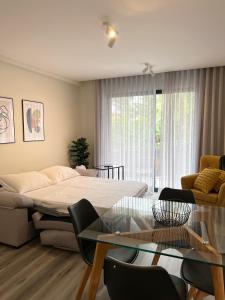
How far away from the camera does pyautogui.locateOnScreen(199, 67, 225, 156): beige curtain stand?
435cm

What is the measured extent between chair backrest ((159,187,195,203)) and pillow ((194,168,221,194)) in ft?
4.14

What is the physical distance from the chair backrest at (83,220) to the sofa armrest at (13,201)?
3.58 feet

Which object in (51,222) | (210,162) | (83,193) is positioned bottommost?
(51,222)

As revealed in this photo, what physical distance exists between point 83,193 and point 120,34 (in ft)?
6.92

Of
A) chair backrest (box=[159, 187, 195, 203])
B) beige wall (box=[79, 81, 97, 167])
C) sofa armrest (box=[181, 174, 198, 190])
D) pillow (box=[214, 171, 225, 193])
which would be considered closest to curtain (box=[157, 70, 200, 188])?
sofa armrest (box=[181, 174, 198, 190])

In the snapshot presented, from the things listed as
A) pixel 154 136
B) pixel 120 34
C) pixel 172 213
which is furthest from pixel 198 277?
pixel 154 136

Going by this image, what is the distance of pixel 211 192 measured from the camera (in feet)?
11.7

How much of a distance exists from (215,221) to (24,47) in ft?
10.2

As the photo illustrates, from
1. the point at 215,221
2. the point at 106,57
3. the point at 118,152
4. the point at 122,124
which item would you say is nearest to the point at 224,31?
the point at 106,57

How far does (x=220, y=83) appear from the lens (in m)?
4.31

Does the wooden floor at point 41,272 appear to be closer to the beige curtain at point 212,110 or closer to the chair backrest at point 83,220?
the chair backrest at point 83,220

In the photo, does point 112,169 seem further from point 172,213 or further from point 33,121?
point 172,213

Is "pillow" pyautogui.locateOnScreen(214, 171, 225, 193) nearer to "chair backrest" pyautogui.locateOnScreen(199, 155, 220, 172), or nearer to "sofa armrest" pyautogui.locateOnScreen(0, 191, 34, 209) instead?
"chair backrest" pyautogui.locateOnScreen(199, 155, 220, 172)

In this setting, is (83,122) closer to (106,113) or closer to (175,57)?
(106,113)
